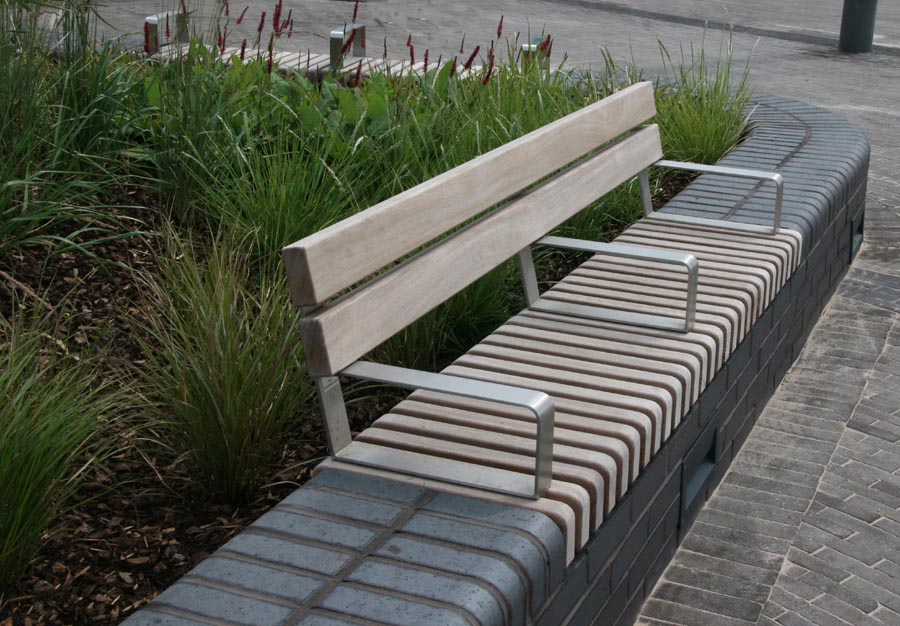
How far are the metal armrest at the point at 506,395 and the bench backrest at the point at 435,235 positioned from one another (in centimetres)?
12

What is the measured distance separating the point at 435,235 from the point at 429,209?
0.10m


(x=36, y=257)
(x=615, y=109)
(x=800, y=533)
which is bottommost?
(x=800, y=533)

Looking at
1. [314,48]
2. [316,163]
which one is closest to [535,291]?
[316,163]

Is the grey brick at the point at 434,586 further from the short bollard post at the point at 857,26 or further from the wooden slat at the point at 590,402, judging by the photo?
the short bollard post at the point at 857,26

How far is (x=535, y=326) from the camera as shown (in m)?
3.86

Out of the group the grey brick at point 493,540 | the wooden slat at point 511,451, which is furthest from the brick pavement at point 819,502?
the grey brick at point 493,540

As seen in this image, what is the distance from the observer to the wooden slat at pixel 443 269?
277cm

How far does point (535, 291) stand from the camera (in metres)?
4.07

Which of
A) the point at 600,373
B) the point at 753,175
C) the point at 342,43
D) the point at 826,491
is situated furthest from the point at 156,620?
the point at 342,43

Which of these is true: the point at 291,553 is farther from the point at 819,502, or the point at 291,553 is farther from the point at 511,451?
the point at 819,502

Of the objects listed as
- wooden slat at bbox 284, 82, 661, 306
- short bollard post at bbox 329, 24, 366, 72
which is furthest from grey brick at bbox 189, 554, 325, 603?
short bollard post at bbox 329, 24, 366, 72

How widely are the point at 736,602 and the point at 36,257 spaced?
2.61 meters

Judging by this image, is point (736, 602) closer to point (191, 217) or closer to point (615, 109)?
point (615, 109)

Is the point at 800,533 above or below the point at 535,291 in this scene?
below
